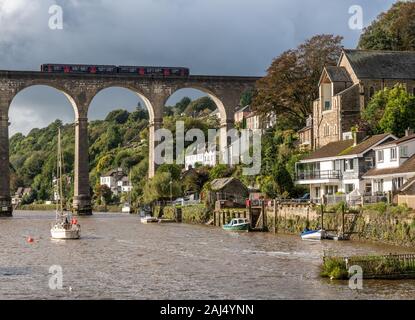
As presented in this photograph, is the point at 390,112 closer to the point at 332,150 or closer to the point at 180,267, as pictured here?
the point at 332,150

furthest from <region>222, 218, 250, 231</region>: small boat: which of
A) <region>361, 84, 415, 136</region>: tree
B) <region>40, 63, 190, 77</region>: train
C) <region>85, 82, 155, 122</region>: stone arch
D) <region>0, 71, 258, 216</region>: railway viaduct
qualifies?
<region>40, 63, 190, 77</region>: train

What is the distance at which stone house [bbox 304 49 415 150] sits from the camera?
83.0 metres

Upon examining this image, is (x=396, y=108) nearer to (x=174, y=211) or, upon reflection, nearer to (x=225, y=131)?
(x=174, y=211)

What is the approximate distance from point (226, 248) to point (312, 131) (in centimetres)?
3979

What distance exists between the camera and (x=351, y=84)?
3329 inches

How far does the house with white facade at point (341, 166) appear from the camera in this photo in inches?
2537

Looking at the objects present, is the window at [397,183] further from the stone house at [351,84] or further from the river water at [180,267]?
the stone house at [351,84]

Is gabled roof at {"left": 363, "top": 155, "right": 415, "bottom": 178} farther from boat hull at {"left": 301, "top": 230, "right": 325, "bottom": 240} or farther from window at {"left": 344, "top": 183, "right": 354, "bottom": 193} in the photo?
boat hull at {"left": 301, "top": 230, "right": 325, "bottom": 240}

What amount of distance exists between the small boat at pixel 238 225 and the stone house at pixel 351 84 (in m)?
15.7

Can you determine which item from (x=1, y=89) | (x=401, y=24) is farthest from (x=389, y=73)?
(x=1, y=89)

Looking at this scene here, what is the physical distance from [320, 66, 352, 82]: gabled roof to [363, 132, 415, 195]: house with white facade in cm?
2210

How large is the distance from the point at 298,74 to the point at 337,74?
11.3 meters

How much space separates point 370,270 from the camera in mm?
36531
